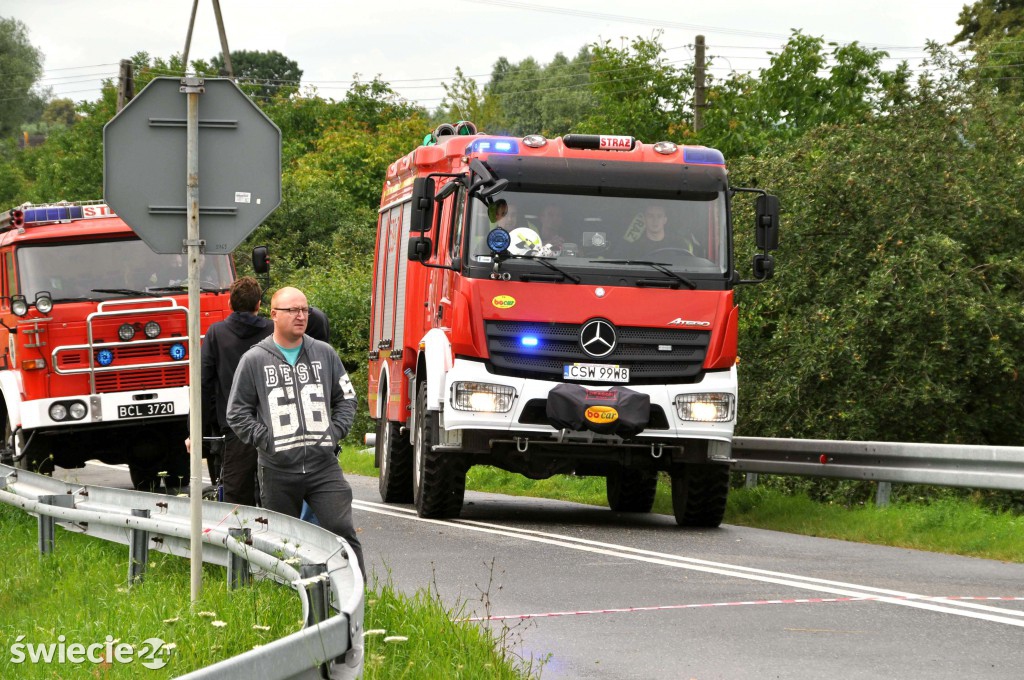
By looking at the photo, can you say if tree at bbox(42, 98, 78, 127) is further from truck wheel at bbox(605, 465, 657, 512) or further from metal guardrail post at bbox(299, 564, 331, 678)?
metal guardrail post at bbox(299, 564, 331, 678)

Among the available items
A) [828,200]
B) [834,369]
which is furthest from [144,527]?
[828,200]

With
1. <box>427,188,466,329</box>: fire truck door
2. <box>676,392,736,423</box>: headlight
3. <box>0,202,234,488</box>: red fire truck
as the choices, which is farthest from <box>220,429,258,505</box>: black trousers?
<box>0,202,234,488</box>: red fire truck

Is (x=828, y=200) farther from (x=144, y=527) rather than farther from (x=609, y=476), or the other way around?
(x=144, y=527)

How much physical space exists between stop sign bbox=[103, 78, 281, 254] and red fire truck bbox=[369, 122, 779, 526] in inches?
229

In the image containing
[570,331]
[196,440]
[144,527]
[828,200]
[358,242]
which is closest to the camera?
[196,440]

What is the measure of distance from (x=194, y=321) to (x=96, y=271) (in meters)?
9.76

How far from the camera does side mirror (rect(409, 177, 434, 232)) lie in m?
13.6

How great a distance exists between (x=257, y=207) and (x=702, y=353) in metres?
6.72

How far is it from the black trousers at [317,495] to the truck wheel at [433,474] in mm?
5700

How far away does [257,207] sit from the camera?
7.55m

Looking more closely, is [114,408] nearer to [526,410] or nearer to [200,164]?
[526,410]

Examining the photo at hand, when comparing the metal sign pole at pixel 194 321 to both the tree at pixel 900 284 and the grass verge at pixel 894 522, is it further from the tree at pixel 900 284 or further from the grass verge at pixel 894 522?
the tree at pixel 900 284

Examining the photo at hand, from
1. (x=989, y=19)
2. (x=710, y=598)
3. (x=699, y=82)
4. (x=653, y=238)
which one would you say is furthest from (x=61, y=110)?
(x=710, y=598)

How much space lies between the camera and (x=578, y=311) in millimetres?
13328
